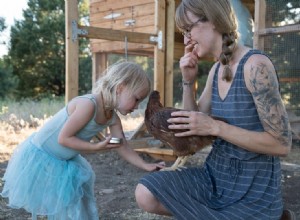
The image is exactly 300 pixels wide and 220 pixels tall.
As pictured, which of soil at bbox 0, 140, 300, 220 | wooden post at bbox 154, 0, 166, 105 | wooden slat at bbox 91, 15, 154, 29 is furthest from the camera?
wooden slat at bbox 91, 15, 154, 29

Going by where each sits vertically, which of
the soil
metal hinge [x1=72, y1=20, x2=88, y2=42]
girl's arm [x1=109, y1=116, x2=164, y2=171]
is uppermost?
metal hinge [x1=72, y1=20, x2=88, y2=42]

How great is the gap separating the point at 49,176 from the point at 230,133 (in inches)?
43.4

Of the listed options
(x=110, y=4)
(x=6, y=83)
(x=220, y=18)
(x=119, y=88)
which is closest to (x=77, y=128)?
(x=119, y=88)

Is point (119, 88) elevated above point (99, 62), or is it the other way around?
point (99, 62)

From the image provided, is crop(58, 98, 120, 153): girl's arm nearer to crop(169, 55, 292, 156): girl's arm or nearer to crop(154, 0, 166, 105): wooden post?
crop(169, 55, 292, 156): girl's arm

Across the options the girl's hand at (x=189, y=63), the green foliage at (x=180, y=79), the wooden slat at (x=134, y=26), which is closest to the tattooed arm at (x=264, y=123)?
the girl's hand at (x=189, y=63)

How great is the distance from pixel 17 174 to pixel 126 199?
3.94 ft

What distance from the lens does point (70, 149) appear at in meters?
2.18

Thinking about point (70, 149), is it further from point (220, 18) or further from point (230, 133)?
point (220, 18)

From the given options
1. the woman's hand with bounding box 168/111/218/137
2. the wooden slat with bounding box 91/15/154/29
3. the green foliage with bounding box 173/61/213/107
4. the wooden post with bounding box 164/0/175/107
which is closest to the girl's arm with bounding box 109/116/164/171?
the woman's hand with bounding box 168/111/218/137

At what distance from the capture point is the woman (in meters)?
1.62

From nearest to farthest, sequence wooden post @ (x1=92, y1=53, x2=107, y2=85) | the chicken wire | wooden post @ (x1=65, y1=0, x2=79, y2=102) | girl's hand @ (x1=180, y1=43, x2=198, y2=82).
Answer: girl's hand @ (x1=180, y1=43, x2=198, y2=82)
wooden post @ (x1=65, y1=0, x2=79, y2=102)
the chicken wire
wooden post @ (x1=92, y1=53, x2=107, y2=85)

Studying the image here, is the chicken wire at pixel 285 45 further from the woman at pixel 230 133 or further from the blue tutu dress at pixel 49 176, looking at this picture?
the blue tutu dress at pixel 49 176

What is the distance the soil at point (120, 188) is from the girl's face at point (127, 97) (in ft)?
3.56
